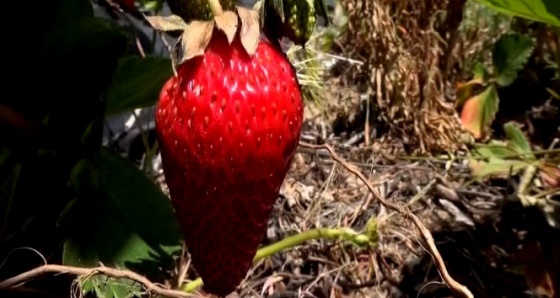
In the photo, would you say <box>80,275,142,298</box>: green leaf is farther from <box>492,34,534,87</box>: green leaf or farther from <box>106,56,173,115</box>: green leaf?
<box>492,34,534,87</box>: green leaf

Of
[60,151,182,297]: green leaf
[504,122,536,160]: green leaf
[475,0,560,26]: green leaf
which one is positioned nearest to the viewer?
[475,0,560,26]: green leaf

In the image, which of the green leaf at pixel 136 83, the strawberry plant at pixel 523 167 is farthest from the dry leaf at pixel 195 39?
the strawberry plant at pixel 523 167

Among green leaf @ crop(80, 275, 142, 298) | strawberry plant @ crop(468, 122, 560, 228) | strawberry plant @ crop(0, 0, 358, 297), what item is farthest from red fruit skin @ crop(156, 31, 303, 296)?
strawberry plant @ crop(468, 122, 560, 228)

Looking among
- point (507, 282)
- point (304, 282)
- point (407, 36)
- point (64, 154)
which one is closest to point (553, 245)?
point (507, 282)

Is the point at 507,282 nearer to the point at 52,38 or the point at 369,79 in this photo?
the point at 369,79

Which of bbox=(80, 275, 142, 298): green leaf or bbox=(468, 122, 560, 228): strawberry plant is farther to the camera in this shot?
bbox=(468, 122, 560, 228): strawberry plant

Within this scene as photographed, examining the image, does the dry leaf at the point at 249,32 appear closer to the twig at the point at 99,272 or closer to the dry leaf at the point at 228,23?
the dry leaf at the point at 228,23

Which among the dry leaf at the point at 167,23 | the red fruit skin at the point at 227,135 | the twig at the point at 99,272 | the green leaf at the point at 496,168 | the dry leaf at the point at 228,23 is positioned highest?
the dry leaf at the point at 228,23

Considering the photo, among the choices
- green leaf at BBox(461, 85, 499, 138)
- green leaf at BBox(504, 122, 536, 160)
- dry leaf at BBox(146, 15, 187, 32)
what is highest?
dry leaf at BBox(146, 15, 187, 32)
